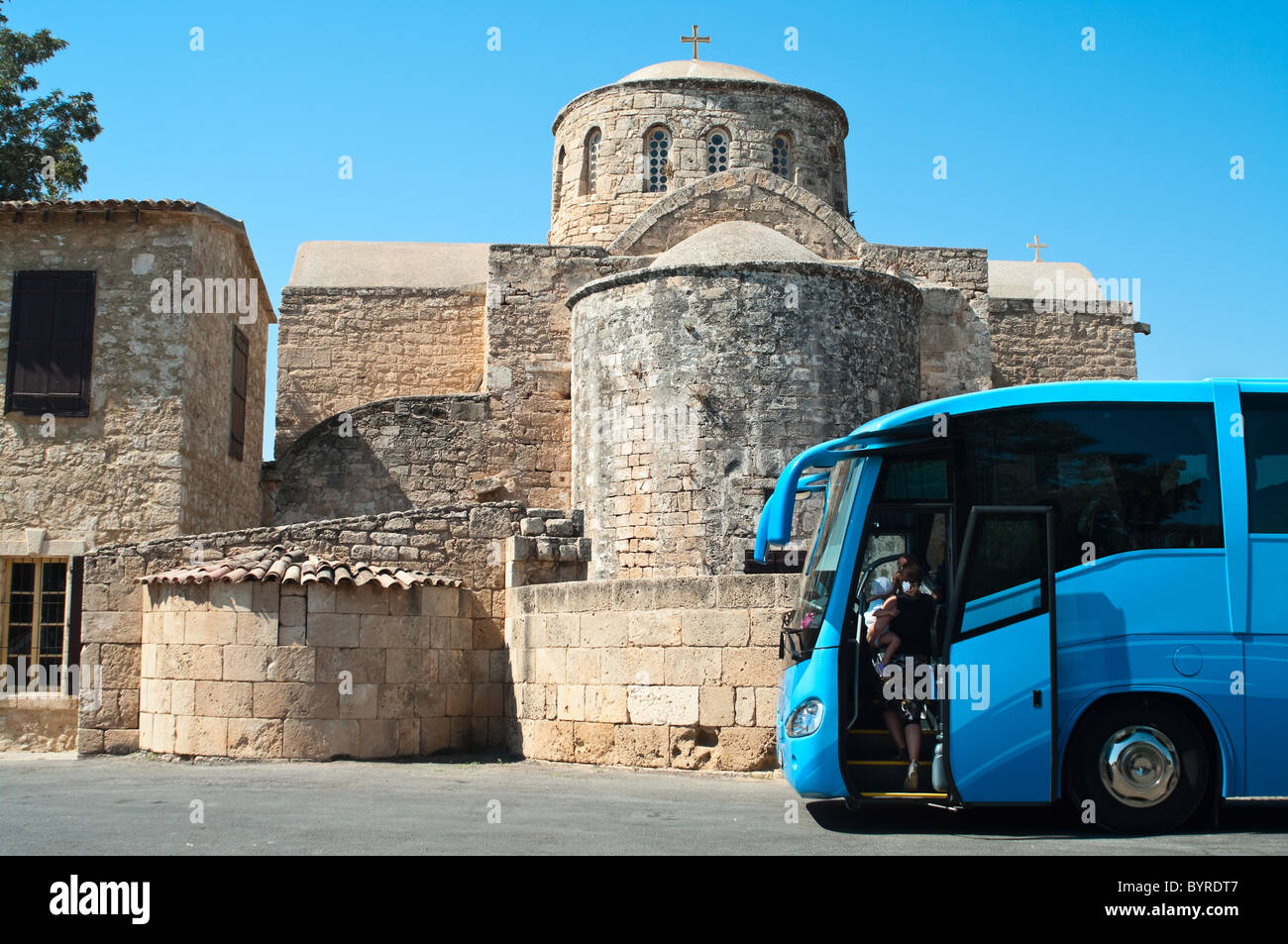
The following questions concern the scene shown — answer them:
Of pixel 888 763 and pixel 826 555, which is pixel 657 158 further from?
pixel 888 763

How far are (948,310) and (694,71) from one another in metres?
7.47

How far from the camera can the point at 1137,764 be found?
6.63 m

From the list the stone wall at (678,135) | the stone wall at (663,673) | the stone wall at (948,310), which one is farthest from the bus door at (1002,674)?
the stone wall at (678,135)

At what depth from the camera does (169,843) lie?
6309 mm

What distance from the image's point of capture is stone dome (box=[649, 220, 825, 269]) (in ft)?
51.2

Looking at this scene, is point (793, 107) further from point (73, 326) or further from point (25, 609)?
point (25, 609)

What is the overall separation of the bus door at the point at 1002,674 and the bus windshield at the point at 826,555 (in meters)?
0.72

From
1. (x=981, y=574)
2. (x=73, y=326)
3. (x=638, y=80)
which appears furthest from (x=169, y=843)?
(x=638, y=80)

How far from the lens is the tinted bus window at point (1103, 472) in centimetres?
675

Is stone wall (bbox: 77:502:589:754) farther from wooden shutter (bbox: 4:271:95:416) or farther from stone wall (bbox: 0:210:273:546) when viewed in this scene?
wooden shutter (bbox: 4:271:95:416)

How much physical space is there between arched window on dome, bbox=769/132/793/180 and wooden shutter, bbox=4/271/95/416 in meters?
12.6

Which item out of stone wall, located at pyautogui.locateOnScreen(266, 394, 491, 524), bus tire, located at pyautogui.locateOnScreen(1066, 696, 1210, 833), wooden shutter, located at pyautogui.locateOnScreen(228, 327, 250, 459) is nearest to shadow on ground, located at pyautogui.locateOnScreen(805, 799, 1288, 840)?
bus tire, located at pyautogui.locateOnScreen(1066, 696, 1210, 833)

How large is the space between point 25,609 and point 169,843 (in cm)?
784

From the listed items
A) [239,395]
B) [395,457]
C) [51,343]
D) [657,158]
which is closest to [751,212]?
[657,158]
